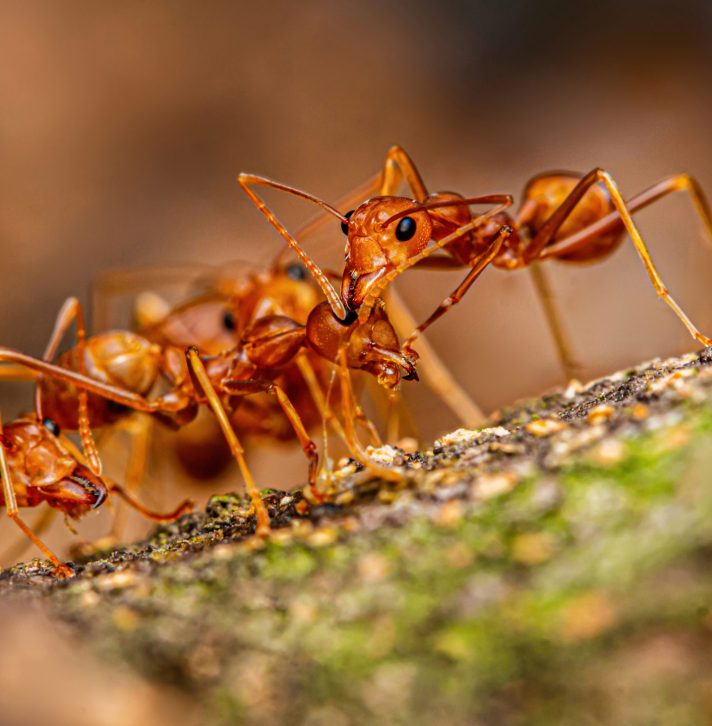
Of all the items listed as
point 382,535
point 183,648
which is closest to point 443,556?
point 382,535

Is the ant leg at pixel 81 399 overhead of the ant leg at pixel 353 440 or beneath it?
overhead

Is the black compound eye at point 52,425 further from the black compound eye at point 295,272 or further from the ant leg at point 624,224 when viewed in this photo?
the ant leg at point 624,224

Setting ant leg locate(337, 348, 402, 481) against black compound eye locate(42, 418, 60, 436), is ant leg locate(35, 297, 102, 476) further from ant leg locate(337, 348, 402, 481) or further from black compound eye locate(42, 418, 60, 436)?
ant leg locate(337, 348, 402, 481)

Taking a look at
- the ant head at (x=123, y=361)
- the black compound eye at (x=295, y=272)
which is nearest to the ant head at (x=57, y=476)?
the ant head at (x=123, y=361)

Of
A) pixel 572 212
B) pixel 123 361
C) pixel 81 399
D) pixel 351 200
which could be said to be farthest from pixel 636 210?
pixel 81 399

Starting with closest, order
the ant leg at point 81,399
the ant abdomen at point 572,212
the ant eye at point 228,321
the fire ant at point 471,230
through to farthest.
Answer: the fire ant at point 471,230
the ant leg at point 81,399
the ant abdomen at point 572,212
the ant eye at point 228,321

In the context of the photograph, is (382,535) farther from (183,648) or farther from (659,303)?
(659,303)

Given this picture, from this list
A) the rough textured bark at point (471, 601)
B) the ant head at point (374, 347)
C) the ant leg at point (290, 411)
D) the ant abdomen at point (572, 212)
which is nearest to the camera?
the rough textured bark at point (471, 601)

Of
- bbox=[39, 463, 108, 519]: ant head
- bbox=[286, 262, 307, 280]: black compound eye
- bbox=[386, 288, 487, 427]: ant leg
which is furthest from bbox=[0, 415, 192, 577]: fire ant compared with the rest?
bbox=[386, 288, 487, 427]: ant leg
